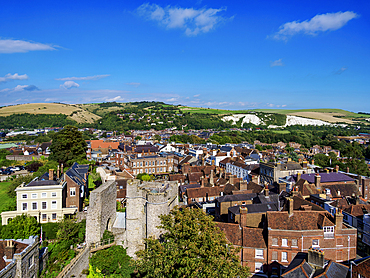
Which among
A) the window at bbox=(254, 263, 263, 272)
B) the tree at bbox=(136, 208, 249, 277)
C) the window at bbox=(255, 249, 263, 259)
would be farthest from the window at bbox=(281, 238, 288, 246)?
the tree at bbox=(136, 208, 249, 277)

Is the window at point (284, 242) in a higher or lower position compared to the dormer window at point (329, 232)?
lower

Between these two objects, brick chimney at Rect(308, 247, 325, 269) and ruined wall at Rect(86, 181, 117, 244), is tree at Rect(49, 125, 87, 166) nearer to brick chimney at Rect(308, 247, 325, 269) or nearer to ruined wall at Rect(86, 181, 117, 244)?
ruined wall at Rect(86, 181, 117, 244)

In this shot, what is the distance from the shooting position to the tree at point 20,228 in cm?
2464

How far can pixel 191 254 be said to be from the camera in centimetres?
1591

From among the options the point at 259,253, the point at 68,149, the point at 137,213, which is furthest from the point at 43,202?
the point at 68,149

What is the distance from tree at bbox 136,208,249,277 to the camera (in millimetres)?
15492

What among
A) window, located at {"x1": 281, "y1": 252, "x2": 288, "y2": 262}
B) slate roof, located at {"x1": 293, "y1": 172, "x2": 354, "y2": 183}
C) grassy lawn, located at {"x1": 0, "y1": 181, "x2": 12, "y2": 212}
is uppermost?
slate roof, located at {"x1": 293, "y1": 172, "x2": 354, "y2": 183}

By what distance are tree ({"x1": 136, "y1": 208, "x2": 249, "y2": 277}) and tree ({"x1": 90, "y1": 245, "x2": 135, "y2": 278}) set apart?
16.4 ft

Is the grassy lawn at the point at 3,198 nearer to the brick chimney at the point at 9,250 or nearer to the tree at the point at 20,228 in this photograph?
the tree at the point at 20,228

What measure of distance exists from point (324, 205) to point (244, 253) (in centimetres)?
1484

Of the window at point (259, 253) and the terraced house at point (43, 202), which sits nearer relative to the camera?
the window at point (259, 253)

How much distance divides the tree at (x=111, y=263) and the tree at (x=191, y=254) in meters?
5.01

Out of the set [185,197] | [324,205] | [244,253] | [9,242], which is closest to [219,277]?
[244,253]

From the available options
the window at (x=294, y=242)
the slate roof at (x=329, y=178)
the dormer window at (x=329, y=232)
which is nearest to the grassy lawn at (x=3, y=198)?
the window at (x=294, y=242)
